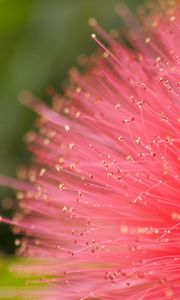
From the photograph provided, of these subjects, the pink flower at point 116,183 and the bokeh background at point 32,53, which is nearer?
the pink flower at point 116,183

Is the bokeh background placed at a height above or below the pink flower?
above

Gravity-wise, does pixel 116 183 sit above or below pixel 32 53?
below

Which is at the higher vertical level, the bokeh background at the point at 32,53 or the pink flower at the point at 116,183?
the bokeh background at the point at 32,53

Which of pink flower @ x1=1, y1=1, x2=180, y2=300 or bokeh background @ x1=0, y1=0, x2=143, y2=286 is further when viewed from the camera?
bokeh background @ x1=0, y1=0, x2=143, y2=286

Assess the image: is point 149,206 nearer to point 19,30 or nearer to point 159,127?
point 159,127
